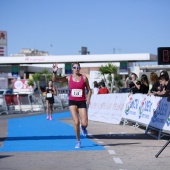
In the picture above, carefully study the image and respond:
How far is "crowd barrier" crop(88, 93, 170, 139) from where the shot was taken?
46.0 feet

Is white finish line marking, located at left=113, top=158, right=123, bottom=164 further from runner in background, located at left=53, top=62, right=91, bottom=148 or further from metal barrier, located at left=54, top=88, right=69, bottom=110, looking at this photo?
A: metal barrier, located at left=54, top=88, right=69, bottom=110

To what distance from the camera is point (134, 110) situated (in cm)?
1770

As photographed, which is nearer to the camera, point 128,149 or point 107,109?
point 128,149

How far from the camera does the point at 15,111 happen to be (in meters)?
31.4

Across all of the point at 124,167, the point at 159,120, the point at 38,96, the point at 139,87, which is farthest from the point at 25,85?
the point at 124,167

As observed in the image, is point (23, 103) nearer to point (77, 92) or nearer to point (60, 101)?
point (60, 101)

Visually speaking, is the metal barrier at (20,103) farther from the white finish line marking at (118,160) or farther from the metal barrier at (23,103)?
the white finish line marking at (118,160)

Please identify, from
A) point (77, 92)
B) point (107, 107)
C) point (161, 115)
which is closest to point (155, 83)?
point (161, 115)

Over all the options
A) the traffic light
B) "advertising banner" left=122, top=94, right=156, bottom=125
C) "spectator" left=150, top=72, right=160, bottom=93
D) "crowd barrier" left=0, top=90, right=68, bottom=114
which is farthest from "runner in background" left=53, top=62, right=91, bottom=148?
"crowd barrier" left=0, top=90, right=68, bottom=114

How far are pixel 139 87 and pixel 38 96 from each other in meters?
16.8

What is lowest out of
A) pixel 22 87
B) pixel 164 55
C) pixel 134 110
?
pixel 22 87

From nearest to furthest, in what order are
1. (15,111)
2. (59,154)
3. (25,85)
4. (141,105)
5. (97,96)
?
(59,154) → (141,105) → (97,96) → (15,111) → (25,85)

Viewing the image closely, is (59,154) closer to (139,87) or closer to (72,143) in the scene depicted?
(72,143)

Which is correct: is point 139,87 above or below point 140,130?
above
